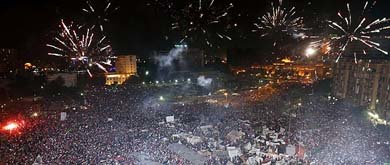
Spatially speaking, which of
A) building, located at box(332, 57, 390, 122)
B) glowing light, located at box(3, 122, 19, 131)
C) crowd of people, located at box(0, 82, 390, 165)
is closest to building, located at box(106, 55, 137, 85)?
crowd of people, located at box(0, 82, 390, 165)

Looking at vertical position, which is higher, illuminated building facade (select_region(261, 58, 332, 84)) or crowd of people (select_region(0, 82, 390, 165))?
illuminated building facade (select_region(261, 58, 332, 84))

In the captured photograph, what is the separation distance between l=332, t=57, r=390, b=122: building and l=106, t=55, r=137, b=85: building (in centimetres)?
2529

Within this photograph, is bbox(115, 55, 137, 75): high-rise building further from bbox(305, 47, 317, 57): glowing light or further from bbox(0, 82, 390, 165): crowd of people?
bbox(305, 47, 317, 57): glowing light

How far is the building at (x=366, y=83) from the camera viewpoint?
3681 cm

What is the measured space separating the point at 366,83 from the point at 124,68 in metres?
28.9

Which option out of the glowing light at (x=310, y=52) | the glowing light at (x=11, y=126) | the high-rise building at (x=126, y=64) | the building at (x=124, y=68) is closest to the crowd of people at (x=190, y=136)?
the glowing light at (x=11, y=126)

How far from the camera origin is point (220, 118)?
2561 centimetres

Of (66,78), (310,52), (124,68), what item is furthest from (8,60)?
(310,52)

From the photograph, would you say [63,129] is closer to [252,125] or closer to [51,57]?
[252,125]

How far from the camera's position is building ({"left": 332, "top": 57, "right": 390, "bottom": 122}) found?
121 ft

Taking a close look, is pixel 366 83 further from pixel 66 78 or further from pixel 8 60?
pixel 8 60

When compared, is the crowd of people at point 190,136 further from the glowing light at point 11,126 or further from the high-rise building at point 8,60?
the high-rise building at point 8,60

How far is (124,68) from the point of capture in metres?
47.9

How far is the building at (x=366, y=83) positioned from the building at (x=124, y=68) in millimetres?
25292
